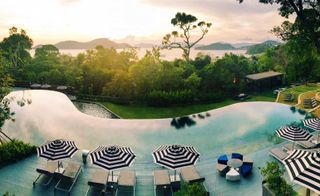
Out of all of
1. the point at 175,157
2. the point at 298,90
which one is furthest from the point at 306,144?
the point at 298,90

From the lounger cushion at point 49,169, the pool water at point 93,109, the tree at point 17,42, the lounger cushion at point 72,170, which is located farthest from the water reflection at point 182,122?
the tree at point 17,42

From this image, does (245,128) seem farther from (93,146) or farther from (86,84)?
(86,84)

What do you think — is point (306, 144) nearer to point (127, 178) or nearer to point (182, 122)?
point (182, 122)

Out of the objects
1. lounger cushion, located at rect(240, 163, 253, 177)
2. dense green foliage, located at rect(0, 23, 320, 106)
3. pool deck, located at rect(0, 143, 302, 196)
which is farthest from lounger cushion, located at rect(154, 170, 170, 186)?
dense green foliage, located at rect(0, 23, 320, 106)

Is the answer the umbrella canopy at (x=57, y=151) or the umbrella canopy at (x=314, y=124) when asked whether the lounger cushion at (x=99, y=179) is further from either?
the umbrella canopy at (x=314, y=124)

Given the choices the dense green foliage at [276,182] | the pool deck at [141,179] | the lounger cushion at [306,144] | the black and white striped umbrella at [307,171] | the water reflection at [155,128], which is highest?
the black and white striped umbrella at [307,171]

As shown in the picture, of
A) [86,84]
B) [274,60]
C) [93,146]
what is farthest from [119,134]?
[274,60]
